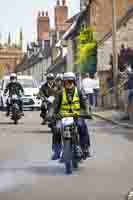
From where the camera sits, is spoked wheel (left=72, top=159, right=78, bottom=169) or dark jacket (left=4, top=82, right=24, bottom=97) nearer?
spoked wheel (left=72, top=159, right=78, bottom=169)

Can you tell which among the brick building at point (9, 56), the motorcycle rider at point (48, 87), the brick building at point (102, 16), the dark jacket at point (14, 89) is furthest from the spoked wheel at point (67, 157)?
the brick building at point (9, 56)

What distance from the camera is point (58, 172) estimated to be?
13055mm

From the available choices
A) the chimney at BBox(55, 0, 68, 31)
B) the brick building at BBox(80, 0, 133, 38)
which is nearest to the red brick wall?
the brick building at BBox(80, 0, 133, 38)

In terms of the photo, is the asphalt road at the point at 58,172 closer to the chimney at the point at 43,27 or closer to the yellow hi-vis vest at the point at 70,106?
the yellow hi-vis vest at the point at 70,106

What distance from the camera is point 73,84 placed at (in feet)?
44.0

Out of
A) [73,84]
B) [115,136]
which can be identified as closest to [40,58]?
[115,136]

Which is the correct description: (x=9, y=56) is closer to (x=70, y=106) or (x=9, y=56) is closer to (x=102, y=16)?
(x=102, y=16)

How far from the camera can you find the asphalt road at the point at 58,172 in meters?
10.4

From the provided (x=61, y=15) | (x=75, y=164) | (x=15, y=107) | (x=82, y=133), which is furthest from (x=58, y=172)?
(x=61, y=15)

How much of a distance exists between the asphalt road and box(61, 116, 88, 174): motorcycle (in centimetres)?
22

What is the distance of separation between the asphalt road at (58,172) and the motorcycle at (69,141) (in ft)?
0.72

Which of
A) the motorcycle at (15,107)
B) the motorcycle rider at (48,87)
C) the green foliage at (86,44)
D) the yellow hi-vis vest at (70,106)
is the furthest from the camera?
the green foliage at (86,44)

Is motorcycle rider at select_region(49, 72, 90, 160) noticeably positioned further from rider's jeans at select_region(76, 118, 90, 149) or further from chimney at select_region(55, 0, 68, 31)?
chimney at select_region(55, 0, 68, 31)

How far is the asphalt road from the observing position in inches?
409
